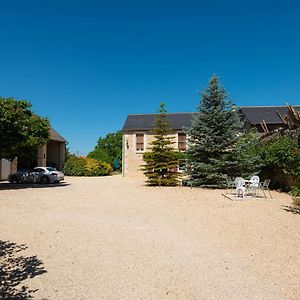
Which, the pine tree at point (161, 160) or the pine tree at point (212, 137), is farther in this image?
the pine tree at point (161, 160)

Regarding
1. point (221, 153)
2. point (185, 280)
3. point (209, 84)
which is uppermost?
point (209, 84)

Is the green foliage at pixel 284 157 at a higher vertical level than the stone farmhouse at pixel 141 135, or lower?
lower

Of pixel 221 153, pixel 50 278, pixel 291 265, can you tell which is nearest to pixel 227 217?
pixel 291 265

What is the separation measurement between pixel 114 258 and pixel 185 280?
1332mm

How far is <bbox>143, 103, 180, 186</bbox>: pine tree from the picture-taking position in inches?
748

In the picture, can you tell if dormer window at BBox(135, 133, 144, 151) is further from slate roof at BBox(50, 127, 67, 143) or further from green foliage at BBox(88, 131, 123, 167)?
green foliage at BBox(88, 131, 123, 167)

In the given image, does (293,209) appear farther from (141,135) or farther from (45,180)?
(141,135)

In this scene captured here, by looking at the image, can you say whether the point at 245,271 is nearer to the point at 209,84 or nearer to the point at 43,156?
the point at 209,84

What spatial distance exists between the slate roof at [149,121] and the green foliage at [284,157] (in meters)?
15.9

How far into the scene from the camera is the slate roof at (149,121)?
31.5 m

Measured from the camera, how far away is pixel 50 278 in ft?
12.9

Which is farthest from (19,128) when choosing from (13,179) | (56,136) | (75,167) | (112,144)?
(112,144)

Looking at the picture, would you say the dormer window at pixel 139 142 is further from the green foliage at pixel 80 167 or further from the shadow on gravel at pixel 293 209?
the shadow on gravel at pixel 293 209

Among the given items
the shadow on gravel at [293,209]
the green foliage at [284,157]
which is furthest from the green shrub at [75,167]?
the shadow on gravel at [293,209]
